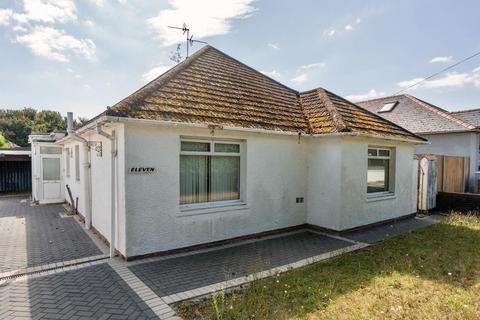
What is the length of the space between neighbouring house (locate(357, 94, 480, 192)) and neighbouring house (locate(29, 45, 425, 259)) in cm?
524

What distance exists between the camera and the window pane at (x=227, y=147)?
875 cm

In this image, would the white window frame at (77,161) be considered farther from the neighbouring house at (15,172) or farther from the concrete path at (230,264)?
the neighbouring house at (15,172)

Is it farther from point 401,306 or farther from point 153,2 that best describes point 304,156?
point 153,2

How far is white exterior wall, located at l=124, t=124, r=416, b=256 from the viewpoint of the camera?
7227 millimetres

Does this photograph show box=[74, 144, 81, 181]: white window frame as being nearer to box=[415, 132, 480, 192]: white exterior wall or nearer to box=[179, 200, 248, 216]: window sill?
box=[179, 200, 248, 216]: window sill

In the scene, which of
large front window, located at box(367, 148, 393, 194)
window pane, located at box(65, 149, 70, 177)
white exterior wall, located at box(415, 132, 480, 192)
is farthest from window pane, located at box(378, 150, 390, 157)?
window pane, located at box(65, 149, 70, 177)

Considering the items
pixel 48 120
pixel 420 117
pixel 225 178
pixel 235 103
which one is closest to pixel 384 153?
pixel 235 103

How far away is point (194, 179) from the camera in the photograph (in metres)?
8.36

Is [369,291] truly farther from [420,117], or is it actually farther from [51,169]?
[420,117]

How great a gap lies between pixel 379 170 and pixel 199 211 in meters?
7.73

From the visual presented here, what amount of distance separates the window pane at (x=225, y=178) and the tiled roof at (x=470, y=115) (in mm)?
19510

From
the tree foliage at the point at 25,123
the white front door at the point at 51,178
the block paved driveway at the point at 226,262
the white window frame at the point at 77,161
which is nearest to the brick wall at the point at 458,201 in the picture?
the block paved driveway at the point at 226,262

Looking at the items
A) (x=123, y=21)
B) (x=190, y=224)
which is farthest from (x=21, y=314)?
(x=123, y=21)

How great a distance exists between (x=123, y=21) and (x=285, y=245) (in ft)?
32.9
